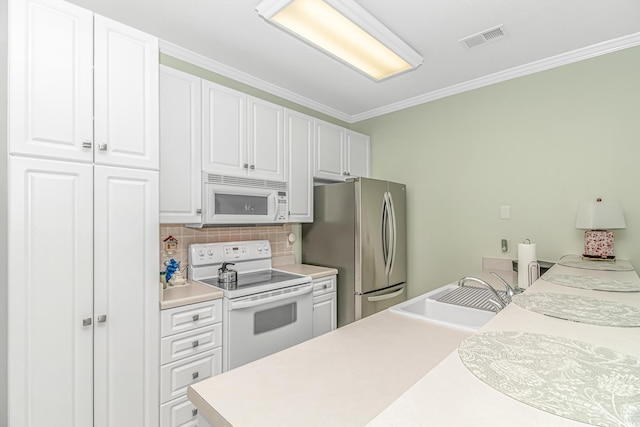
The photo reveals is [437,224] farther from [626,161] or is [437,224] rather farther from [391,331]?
[391,331]

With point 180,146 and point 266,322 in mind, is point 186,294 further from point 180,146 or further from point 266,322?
point 180,146

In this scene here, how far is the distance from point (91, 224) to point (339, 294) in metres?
2.00

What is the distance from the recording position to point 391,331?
4.17 feet

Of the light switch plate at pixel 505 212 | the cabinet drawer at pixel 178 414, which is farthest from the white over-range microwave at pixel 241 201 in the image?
the light switch plate at pixel 505 212

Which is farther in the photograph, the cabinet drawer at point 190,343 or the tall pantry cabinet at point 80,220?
the cabinet drawer at point 190,343

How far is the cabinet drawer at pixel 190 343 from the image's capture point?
1.79m

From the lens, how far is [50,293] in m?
1.42

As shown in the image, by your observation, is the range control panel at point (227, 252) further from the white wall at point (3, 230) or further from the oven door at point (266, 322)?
the white wall at point (3, 230)

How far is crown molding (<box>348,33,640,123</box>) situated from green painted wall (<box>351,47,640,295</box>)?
5cm

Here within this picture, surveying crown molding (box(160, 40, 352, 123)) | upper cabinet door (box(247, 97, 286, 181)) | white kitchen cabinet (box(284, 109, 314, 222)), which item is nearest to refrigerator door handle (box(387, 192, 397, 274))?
white kitchen cabinet (box(284, 109, 314, 222))

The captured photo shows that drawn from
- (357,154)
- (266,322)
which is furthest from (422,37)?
(266,322)

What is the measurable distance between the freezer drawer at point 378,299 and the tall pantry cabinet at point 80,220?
1.60m

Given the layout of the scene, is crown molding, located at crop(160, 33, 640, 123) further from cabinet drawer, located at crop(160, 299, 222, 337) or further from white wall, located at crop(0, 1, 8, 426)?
cabinet drawer, located at crop(160, 299, 222, 337)

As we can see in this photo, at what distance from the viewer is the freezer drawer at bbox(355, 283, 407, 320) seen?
8.89ft
